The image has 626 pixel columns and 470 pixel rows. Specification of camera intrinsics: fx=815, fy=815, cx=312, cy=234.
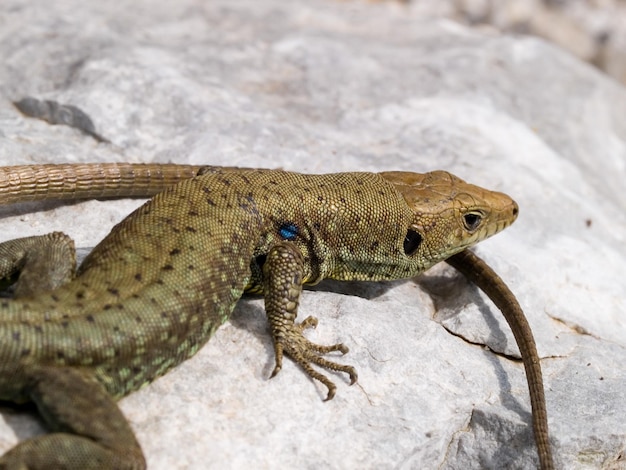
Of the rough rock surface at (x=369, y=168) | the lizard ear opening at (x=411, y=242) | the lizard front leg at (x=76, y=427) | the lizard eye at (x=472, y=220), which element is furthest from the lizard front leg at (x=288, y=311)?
the lizard eye at (x=472, y=220)

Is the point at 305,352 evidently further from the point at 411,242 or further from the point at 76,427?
the point at 76,427

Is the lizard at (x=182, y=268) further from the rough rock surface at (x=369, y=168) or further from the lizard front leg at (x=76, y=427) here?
the rough rock surface at (x=369, y=168)

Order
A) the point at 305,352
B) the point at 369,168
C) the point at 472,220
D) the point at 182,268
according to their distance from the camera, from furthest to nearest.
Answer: the point at 369,168 < the point at 472,220 < the point at 305,352 < the point at 182,268

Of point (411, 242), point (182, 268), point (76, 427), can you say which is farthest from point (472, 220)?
point (76, 427)

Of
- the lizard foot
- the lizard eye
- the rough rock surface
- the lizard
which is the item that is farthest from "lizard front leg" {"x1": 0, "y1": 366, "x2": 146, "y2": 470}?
the lizard eye

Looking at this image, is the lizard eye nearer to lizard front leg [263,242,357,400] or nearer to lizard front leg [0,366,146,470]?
lizard front leg [263,242,357,400]

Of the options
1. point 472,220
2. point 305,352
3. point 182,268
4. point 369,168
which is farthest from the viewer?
point 369,168

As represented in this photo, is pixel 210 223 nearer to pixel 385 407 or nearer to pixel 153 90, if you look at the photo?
pixel 385 407
